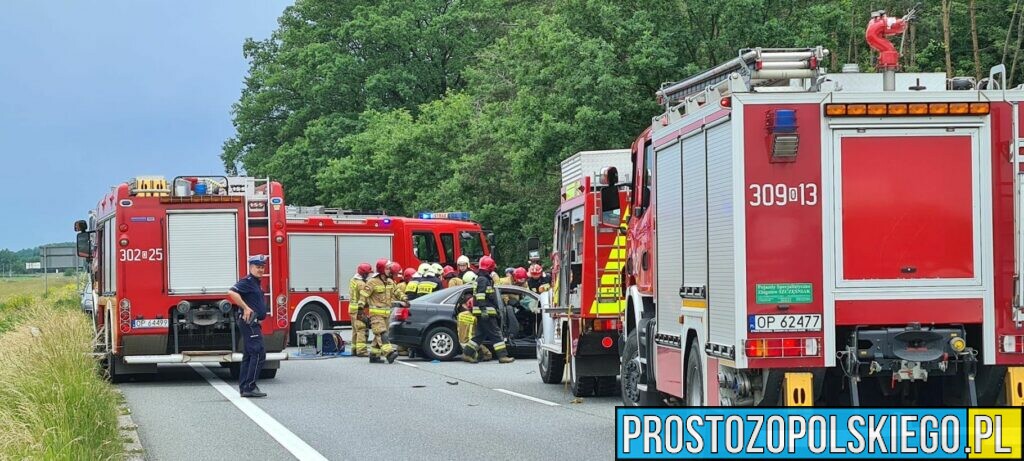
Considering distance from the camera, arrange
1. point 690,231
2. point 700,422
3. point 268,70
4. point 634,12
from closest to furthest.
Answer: point 700,422
point 690,231
point 634,12
point 268,70

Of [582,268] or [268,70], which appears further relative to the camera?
[268,70]

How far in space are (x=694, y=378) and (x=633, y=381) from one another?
88.8 inches

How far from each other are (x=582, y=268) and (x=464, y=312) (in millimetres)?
7623

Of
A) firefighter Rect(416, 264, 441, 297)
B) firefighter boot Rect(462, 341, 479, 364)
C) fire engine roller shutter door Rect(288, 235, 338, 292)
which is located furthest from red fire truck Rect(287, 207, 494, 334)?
firefighter boot Rect(462, 341, 479, 364)

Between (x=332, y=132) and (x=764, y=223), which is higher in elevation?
(x=332, y=132)

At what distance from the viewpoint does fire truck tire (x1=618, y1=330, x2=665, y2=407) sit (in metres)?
12.3

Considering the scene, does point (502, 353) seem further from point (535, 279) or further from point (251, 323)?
point (251, 323)

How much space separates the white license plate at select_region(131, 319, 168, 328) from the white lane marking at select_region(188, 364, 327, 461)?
1.03m

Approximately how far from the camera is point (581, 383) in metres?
16.6

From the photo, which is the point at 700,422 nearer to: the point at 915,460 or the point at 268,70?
the point at 915,460

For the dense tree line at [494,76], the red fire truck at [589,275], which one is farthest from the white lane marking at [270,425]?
the dense tree line at [494,76]

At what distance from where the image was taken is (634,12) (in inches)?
1230

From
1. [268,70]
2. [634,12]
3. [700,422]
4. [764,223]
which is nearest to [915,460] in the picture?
[700,422]

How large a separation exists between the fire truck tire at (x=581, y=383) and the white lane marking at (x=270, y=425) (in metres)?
3.50
